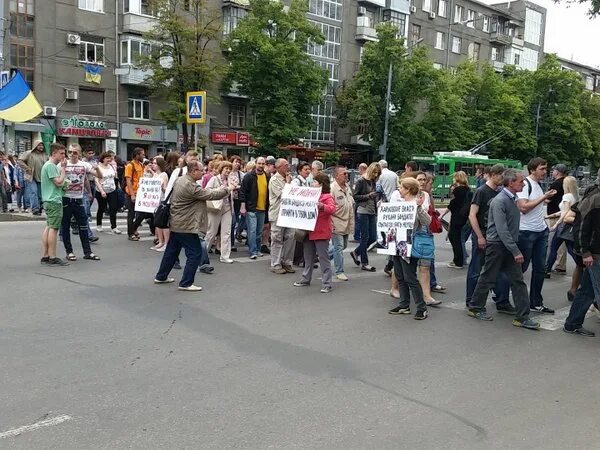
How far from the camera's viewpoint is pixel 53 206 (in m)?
9.32

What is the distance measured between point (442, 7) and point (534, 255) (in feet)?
190

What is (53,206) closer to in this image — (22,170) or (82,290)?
(82,290)

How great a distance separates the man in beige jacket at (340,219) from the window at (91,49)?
3292cm

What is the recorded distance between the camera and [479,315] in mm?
7418

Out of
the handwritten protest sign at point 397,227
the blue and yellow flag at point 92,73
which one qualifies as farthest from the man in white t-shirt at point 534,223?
the blue and yellow flag at point 92,73

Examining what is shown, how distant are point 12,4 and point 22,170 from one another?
22363 mm

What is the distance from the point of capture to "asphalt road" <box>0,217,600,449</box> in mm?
4059

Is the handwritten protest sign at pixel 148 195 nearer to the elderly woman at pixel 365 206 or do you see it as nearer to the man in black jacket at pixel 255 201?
the man in black jacket at pixel 255 201

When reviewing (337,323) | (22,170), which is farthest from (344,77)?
(337,323)

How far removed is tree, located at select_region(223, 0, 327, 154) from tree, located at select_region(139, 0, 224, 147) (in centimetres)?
403

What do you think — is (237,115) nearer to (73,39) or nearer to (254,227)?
(73,39)

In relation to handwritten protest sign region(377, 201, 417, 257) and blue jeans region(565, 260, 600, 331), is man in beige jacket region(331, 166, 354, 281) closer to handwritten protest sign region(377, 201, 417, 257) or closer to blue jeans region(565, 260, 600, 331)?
handwritten protest sign region(377, 201, 417, 257)

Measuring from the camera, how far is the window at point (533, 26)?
71125 mm

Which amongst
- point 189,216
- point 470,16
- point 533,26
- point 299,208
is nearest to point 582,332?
point 299,208
